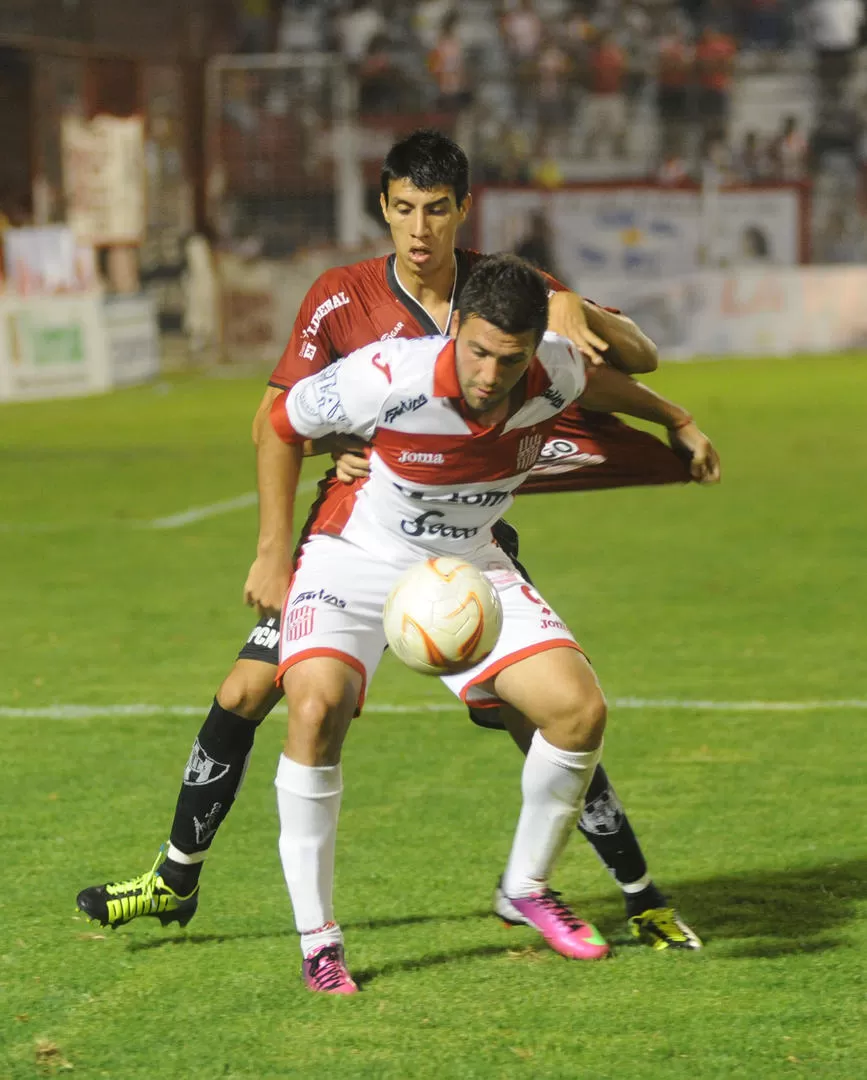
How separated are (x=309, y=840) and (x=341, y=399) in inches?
40.5

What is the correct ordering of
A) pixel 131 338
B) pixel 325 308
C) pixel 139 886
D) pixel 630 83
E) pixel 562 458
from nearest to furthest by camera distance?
pixel 139 886
pixel 325 308
pixel 562 458
pixel 131 338
pixel 630 83

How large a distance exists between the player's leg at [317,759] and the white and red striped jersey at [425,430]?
0.29m

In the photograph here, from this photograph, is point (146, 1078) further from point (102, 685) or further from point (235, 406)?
point (235, 406)

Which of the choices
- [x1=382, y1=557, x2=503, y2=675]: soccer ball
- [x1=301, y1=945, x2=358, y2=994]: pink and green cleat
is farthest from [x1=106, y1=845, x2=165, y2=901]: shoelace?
[x1=382, y1=557, x2=503, y2=675]: soccer ball

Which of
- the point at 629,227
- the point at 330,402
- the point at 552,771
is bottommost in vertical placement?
the point at 629,227

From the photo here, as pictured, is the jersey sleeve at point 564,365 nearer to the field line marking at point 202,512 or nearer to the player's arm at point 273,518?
the player's arm at point 273,518

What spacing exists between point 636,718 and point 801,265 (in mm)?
23134

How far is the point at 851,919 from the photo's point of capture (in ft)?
15.2

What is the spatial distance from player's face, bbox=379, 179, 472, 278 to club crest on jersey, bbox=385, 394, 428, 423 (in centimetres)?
51

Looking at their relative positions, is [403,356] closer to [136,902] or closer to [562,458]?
[562,458]

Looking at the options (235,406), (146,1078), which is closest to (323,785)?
(146,1078)

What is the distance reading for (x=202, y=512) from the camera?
12617mm

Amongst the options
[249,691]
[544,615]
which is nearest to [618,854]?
[544,615]

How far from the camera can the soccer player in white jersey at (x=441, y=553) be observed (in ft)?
13.5
